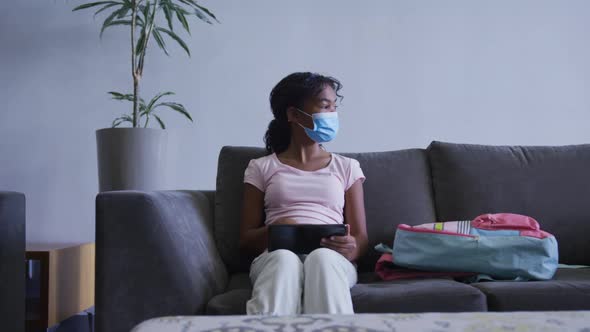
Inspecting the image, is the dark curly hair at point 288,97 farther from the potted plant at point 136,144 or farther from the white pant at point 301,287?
the white pant at point 301,287

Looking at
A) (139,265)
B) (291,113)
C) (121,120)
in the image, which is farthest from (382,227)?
(121,120)

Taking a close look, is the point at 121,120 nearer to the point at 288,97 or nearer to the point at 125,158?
the point at 125,158

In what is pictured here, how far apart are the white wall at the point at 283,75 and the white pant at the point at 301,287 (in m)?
1.26

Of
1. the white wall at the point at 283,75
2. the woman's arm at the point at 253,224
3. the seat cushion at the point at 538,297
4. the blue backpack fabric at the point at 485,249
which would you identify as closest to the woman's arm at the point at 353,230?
the blue backpack fabric at the point at 485,249

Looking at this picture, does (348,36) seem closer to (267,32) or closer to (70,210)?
(267,32)

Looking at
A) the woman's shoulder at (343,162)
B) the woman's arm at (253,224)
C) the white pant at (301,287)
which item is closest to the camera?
the white pant at (301,287)

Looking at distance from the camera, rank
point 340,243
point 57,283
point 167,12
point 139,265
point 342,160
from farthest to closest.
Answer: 1. point 167,12
2. point 57,283
3. point 342,160
4. point 340,243
5. point 139,265

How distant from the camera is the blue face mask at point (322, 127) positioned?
1.80 meters

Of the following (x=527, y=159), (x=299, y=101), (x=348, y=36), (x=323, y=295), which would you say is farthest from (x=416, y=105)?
(x=323, y=295)

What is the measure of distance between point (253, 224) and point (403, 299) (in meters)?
0.56

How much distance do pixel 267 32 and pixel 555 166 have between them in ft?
4.37

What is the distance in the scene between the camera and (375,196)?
1.85 m

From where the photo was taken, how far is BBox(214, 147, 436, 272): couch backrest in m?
1.78

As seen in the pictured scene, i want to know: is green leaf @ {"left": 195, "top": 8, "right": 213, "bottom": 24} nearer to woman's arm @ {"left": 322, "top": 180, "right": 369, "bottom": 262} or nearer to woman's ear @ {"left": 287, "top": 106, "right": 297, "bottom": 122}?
woman's ear @ {"left": 287, "top": 106, "right": 297, "bottom": 122}
